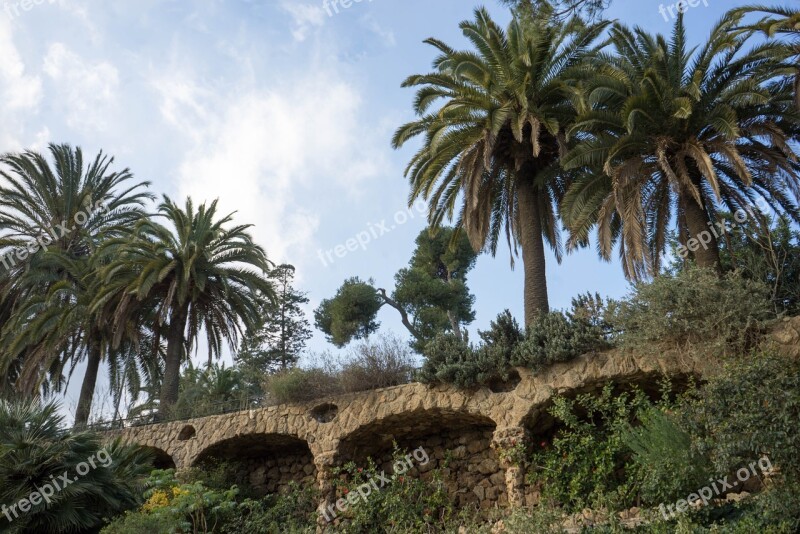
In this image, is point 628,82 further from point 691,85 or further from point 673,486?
point 673,486

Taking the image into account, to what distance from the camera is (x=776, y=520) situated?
7.42 meters

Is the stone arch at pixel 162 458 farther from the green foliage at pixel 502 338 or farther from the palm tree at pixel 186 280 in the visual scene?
the green foliage at pixel 502 338

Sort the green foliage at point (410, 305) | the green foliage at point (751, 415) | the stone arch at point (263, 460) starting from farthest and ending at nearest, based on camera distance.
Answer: the green foliage at point (410, 305) < the stone arch at point (263, 460) < the green foliage at point (751, 415)

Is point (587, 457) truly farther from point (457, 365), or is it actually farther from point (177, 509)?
point (177, 509)

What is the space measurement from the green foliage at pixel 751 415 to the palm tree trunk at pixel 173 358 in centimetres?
1395

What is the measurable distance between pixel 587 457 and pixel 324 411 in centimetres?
585

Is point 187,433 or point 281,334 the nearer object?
point 187,433

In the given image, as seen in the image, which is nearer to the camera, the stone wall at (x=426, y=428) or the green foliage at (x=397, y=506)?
the stone wall at (x=426, y=428)

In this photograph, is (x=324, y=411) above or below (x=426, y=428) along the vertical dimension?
above

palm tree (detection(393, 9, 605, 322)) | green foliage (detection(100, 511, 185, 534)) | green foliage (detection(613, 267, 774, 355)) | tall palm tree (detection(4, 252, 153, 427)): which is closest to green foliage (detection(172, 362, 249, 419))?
tall palm tree (detection(4, 252, 153, 427))

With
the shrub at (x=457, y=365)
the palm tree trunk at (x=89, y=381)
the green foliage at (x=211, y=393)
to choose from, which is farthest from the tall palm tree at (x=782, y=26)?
the palm tree trunk at (x=89, y=381)

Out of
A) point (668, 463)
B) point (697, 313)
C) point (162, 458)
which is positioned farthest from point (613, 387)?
point (162, 458)

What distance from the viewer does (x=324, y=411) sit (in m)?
13.6

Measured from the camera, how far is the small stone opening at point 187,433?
15.3 meters
